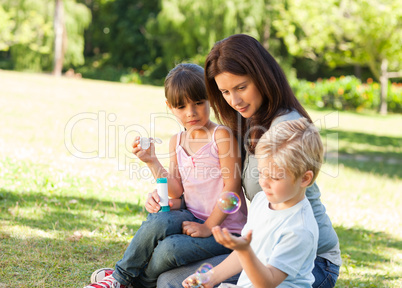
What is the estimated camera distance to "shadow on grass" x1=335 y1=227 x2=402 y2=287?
3586mm

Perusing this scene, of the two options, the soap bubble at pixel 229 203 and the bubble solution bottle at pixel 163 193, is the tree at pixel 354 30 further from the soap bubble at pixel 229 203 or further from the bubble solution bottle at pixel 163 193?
the soap bubble at pixel 229 203

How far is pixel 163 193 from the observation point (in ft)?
9.68

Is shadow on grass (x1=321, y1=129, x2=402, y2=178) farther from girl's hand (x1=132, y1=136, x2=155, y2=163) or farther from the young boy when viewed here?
the young boy

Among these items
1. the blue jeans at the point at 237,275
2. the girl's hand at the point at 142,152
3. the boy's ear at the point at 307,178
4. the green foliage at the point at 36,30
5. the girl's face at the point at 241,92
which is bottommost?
the blue jeans at the point at 237,275

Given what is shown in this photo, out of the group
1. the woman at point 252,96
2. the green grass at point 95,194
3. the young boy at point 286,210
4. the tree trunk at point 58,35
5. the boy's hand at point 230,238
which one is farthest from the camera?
the tree trunk at point 58,35

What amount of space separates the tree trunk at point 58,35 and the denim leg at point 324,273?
22.6 m

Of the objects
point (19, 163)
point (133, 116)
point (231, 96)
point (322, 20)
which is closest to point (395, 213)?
point (231, 96)

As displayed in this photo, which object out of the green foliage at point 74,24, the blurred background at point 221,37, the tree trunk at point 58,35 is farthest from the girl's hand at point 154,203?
the green foliage at point 74,24

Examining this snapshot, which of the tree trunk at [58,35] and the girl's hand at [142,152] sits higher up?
the tree trunk at [58,35]

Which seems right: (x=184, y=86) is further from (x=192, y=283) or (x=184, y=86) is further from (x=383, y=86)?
(x=383, y=86)

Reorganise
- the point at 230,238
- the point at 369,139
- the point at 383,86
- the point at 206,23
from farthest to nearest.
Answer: the point at 206,23
the point at 383,86
the point at 369,139
the point at 230,238

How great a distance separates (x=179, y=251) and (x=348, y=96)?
19115 millimetres

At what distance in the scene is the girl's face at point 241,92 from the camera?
2.78m

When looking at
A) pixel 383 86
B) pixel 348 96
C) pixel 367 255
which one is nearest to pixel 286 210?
pixel 367 255
